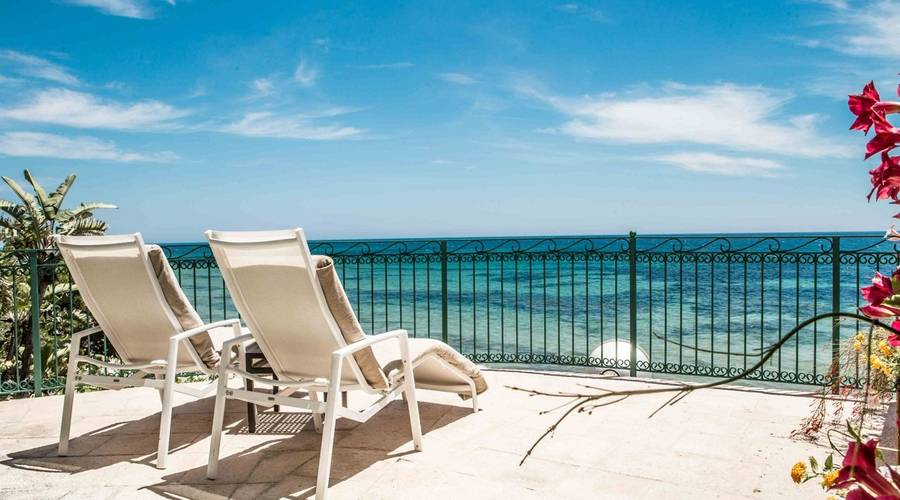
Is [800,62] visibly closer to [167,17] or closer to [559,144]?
[559,144]

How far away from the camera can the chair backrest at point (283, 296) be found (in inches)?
117

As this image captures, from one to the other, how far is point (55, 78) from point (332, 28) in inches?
245

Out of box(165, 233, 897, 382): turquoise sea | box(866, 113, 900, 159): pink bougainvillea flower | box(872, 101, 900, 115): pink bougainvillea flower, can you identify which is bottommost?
box(165, 233, 897, 382): turquoise sea

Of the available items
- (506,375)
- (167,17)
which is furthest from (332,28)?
(506,375)

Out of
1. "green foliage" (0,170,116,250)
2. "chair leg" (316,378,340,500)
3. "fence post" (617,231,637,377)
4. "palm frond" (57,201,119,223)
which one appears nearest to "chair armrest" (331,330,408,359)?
"chair leg" (316,378,340,500)

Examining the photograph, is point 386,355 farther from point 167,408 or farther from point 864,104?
point 864,104

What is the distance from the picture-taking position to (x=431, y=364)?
3994 mm

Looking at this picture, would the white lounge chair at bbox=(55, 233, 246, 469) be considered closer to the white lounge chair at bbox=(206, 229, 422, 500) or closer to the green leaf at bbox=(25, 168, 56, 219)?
the white lounge chair at bbox=(206, 229, 422, 500)

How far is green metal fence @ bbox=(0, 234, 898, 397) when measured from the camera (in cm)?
516

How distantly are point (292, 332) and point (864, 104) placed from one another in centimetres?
282

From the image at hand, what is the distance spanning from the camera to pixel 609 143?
29.3 m

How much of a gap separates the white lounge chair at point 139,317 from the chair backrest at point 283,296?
383 mm

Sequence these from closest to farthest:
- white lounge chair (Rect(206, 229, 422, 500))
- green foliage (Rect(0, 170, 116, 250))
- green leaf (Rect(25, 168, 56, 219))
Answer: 1. white lounge chair (Rect(206, 229, 422, 500))
2. green foliage (Rect(0, 170, 116, 250))
3. green leaf (Rect(25, 168, 56, 219))

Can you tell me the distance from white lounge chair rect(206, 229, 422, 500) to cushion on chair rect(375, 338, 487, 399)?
0.27 metres
